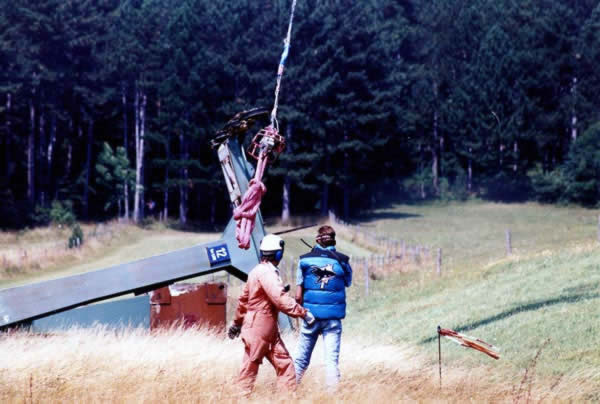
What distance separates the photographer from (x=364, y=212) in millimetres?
72875

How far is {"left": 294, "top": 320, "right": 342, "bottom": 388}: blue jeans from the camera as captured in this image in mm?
8914

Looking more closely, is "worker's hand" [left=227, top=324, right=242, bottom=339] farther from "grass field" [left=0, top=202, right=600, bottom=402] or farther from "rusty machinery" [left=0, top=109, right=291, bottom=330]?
"rusty machinery" [left=0, top=109, right=291, bottom=330]

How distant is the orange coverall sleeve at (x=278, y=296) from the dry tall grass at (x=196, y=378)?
776mm

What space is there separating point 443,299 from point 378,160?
48.3 metres

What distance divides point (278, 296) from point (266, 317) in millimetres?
289

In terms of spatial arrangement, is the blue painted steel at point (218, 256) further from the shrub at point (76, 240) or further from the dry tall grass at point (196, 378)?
the shrub at point (76, 240)

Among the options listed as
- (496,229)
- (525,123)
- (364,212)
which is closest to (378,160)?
(364,212)

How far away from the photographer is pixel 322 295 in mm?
9156

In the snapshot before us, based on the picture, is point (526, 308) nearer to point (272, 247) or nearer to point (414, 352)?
point (414, 352)

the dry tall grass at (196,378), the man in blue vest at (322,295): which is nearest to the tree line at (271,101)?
the dry tall grass at (196,378)

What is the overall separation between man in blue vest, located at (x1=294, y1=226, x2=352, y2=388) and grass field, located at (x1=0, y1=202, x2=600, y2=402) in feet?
1.30

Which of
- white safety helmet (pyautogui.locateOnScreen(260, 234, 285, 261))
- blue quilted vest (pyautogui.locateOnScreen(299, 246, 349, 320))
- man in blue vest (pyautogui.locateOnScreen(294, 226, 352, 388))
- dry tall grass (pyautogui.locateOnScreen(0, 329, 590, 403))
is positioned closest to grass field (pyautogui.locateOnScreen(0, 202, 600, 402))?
dry tall grass (pyautogui.locateOnScreen(0, 329, 590, 403))

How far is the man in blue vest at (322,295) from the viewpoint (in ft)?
29.9

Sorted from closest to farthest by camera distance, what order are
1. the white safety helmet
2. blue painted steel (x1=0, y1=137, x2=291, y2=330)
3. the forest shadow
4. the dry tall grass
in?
the dry tall grass < the white safety helmet < blue painted steel (x1=0, y1=137, x2=291, y2=330) < the forest shadow
